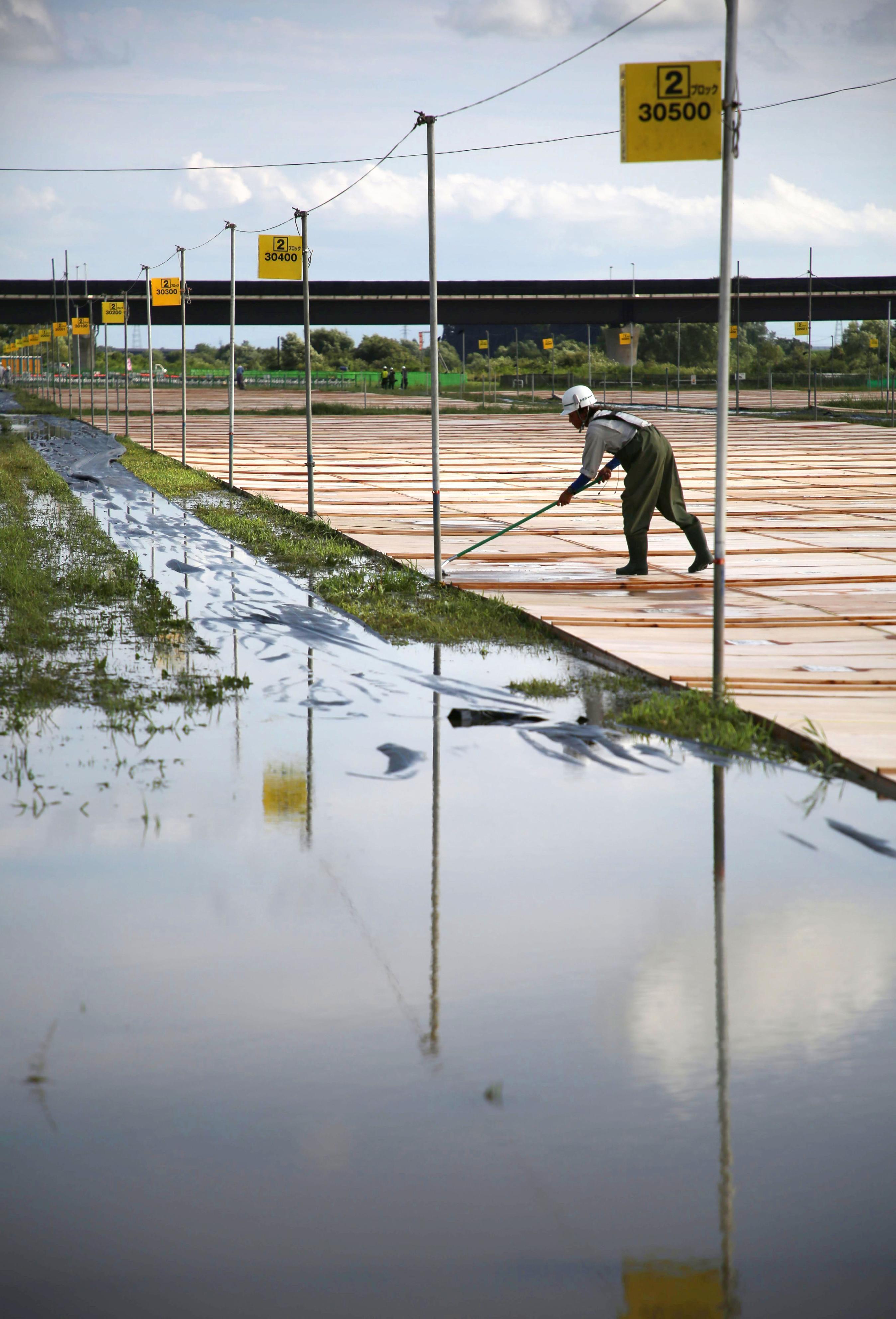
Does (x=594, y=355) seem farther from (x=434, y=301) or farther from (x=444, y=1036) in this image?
(x=444, y=1036)

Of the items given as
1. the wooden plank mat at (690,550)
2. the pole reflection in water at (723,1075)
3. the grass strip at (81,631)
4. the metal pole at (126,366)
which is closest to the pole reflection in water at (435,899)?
the pole reflection in water at (723,1075)

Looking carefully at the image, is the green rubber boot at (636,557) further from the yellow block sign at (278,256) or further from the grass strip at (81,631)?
the yellow block sign at (278,256)

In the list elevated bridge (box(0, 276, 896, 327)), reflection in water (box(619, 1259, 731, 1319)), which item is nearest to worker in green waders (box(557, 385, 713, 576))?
reflection in water (box(619, 1259, 731, 1319))

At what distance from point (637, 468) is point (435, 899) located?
750 centimetres

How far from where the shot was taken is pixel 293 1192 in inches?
118

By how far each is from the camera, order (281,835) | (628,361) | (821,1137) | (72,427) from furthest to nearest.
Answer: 1. (628,361)
2. (72,427)
3. (281,835)
4. (821,1137)

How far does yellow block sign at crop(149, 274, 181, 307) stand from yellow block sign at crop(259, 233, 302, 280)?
917 cm

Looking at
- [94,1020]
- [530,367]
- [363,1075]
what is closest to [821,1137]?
[363,1075]

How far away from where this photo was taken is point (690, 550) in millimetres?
13594

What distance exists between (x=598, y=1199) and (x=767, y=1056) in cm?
80

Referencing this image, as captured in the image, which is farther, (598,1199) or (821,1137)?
(821,1137)

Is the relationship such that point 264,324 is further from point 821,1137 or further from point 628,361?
point 821,1137

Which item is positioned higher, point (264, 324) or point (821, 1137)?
point (264, 324)

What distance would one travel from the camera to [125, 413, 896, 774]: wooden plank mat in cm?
789
